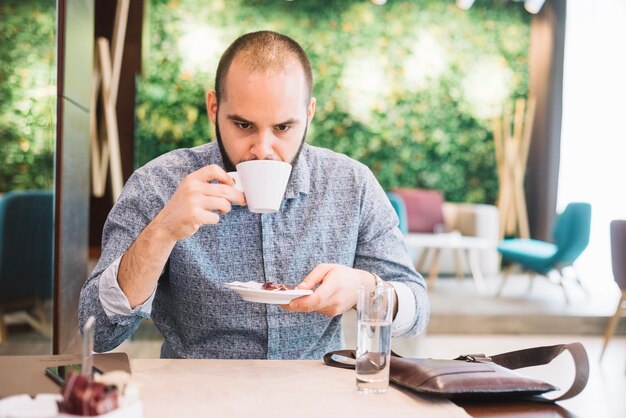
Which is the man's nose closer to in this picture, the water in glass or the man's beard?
the man's beard

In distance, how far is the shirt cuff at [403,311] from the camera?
4.62 feet

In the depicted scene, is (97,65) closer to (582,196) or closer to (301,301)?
(582,196)

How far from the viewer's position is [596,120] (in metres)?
7.47

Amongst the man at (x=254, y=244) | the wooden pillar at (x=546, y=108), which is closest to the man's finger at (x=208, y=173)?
the man at (x=254, y=244)

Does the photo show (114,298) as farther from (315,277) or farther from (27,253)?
(27,253)

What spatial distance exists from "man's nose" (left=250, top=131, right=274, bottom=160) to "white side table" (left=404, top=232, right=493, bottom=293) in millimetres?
4616

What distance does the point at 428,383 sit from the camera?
989mm

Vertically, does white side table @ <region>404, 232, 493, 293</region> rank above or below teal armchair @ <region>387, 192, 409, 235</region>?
below

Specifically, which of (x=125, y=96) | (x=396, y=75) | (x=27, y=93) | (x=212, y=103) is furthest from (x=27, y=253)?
(x=396, y=75)

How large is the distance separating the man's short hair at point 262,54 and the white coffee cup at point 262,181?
0.32 meters

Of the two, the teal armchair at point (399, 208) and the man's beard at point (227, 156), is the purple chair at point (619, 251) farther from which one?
the man's beard at point (227, 156)

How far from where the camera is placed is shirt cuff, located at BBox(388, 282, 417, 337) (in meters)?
1.41

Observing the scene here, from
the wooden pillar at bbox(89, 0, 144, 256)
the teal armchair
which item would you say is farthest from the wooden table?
the wooden pillar at bbox(89, 0, 144, 256)

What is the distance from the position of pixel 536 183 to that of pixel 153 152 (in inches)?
176
